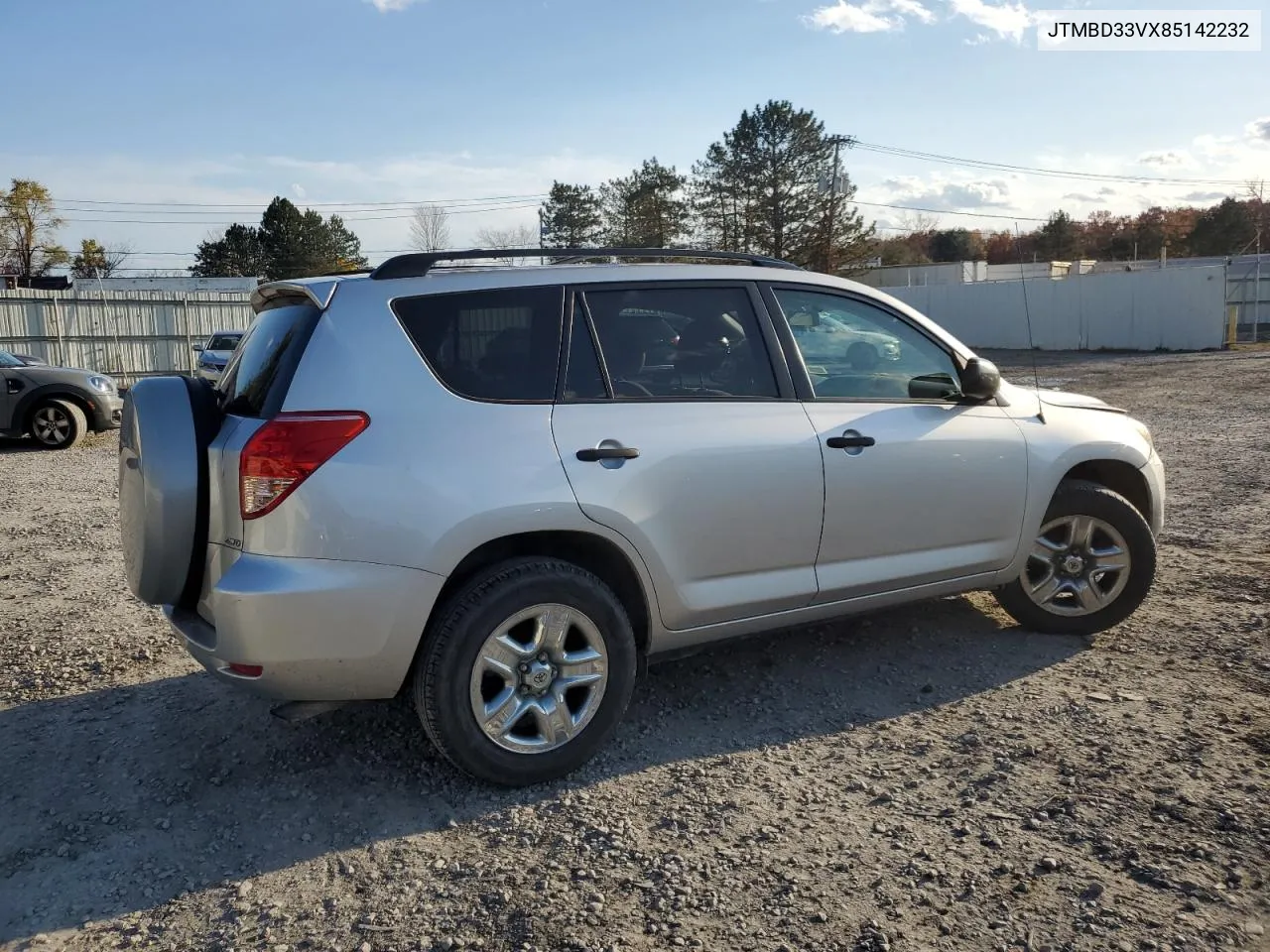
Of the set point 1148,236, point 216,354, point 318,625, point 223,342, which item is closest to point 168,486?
point 318,625

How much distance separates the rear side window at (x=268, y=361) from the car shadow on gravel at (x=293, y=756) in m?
1.35

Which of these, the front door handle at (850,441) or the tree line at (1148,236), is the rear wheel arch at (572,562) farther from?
the tree line at (1148,236)

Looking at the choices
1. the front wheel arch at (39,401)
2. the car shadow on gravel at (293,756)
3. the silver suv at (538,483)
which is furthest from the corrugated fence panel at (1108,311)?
the silver suv at (538,483)

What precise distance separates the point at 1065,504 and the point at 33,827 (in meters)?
4.37

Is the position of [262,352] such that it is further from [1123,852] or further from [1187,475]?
[1187,475]

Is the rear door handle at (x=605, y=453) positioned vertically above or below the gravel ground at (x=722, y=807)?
above

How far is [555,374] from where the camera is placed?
354 centimetres

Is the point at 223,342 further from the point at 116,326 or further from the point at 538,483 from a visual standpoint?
the point at 538,483

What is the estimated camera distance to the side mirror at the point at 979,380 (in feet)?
14.3

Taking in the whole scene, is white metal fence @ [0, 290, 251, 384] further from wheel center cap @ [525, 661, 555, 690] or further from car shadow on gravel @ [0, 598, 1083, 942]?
wheel center cap @ [525, 661, 555, 690]

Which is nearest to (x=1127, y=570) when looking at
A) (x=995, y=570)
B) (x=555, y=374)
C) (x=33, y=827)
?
(x=995, y=570)

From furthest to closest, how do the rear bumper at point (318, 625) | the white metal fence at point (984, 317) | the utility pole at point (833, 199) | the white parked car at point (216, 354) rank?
the utility pole at point (833, 199) → the white metal fence at point (984, 317) → the white parked car at point (216, 354) → the rear bumper at point (318, 625)

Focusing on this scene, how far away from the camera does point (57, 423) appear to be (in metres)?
13.1

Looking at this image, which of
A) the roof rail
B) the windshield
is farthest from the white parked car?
the roof rail
